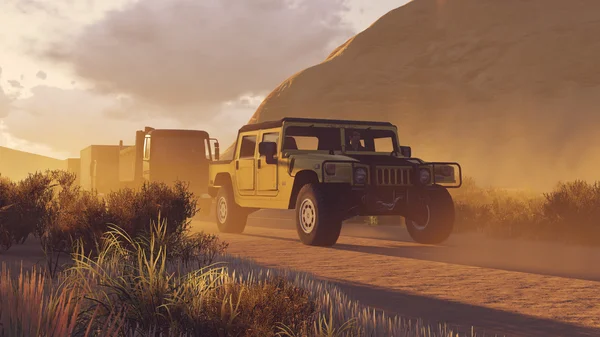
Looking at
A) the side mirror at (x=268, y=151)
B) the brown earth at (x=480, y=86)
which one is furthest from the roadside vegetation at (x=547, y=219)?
the brown earth at (x=480, y=86)

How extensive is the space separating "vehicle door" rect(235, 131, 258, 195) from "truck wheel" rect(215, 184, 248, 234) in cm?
66

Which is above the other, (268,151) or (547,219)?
(268,151)

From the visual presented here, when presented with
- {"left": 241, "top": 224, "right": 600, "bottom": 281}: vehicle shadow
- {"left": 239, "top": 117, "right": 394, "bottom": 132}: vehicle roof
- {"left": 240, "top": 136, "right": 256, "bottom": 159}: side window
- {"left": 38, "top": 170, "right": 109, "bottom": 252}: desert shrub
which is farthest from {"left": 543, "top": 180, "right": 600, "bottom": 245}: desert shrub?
{"left": 38, "top": 170, "right": 109, "bottom": 252}: desert shrub

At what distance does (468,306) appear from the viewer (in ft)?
23.9

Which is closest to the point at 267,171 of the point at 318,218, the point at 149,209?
the point at 318,218

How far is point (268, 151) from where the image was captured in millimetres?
14328

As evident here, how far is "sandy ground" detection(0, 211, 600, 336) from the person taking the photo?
267 inches

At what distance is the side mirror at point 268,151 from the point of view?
1427 cm

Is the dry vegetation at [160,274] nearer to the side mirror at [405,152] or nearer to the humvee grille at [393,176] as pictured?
the side mirror at [405,152]

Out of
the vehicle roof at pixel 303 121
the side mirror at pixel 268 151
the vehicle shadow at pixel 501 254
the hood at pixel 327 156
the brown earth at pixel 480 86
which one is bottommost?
the vehicle shadow at pixel 501 254

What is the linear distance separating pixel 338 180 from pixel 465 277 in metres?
4.05

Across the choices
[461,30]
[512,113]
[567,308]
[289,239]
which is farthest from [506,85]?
[567,308]

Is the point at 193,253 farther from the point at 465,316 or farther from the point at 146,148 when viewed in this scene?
the point at 146,148

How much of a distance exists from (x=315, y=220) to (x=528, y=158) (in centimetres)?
5591
